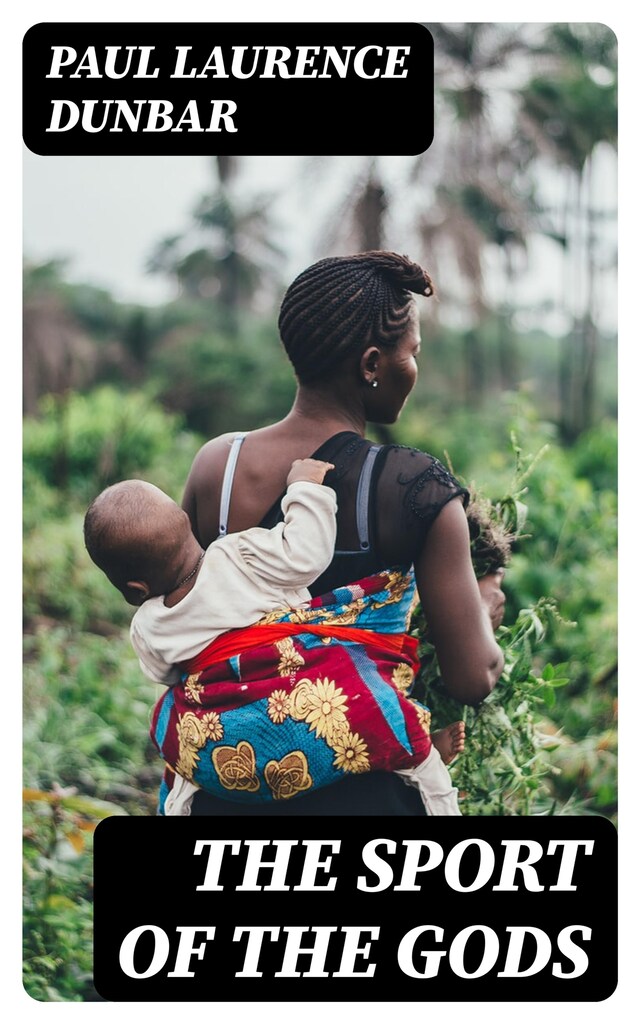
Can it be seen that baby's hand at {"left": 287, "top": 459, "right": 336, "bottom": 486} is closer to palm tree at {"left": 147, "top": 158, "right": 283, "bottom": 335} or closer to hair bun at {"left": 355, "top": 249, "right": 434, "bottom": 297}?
hair bun at {"left": 355, "top": 249, "right": 434, "bottom": 297}

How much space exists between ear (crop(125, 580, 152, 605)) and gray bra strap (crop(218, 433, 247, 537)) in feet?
0.80

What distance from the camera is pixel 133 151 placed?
318 centimetres

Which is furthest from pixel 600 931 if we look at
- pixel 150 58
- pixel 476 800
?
pixel 150 58

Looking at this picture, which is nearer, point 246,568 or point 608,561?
point 246,568

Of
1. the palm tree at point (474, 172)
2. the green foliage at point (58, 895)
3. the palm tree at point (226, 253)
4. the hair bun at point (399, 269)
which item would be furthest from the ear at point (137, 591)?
the palm tree at point (474, 172)

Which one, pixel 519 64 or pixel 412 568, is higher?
pixel 519 64

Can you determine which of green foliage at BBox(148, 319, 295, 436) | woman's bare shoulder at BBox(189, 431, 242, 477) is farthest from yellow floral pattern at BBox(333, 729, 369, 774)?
green foliage at BBox(148, 319, 295, 436)

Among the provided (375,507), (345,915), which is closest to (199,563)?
(375,507)

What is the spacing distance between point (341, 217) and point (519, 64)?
1.16m

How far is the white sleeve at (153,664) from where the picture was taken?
8.91ft

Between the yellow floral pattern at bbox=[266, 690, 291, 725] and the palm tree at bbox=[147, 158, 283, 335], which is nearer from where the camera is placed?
the yellow floral pattern at bbox=[266, 690, 291, 725]

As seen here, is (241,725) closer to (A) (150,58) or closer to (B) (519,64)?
(A) (150,58)

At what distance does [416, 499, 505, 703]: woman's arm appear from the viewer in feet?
8.54

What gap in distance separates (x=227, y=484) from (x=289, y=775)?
0.78 meters
